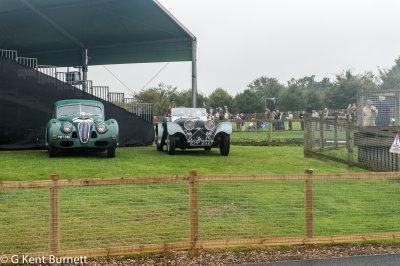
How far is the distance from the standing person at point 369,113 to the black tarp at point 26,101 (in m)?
10.3

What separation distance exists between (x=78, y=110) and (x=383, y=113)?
9572 millimetres

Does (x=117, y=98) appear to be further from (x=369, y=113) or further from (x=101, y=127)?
(x=369, y=113)

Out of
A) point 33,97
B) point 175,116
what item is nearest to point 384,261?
point 175,116

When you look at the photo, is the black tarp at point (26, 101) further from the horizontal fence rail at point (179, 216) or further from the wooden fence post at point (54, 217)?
the wooden fence post at point (54, 217)

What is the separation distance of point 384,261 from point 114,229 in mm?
3596

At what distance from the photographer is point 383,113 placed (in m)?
13.1

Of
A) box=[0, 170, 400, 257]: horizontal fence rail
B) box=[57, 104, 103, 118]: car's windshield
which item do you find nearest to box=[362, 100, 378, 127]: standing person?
box=[0, 170, 400, 257]: horizontal fence rail

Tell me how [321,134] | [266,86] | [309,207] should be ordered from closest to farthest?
[309,207] < [321,134] < [266,86]

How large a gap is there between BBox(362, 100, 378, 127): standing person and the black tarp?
404 inches

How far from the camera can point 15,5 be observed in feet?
68.7

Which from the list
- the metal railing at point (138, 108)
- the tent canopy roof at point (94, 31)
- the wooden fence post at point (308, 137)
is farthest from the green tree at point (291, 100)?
the wooden fence post at point (308, 137)

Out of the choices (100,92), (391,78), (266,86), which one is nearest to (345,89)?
(391,78)

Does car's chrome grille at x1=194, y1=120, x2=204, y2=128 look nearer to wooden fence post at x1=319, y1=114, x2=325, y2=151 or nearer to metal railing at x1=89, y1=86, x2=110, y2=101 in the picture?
wooden fence post at x1=319, y1=114, x2=325, y2=151

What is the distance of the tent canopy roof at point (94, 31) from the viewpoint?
20469mm
